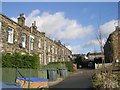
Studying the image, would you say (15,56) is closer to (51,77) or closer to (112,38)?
(51,77)

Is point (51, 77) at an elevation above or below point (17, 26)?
below

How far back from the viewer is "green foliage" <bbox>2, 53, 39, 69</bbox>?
24828 mm

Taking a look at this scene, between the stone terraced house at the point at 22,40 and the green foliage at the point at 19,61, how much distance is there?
2.22 m

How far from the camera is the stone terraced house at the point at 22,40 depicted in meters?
28.3

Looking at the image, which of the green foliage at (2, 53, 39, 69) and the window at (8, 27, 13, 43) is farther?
the window at (8, 27, 13, 43)

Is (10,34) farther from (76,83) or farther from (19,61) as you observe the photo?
(76,83)

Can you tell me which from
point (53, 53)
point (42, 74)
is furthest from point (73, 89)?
point (53, 53)

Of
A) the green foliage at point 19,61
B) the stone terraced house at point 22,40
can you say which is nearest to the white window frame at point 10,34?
the stone terraced house at point 22,40

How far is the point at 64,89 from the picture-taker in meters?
21.5

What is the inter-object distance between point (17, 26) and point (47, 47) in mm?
16103

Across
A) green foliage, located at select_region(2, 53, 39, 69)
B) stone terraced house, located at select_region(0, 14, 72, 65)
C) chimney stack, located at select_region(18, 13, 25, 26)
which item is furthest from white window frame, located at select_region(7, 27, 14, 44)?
chimney stack, located at select_region(18, 13, 25, 26)

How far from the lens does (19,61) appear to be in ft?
86.0

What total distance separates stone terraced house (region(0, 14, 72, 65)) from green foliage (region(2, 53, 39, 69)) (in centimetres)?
222

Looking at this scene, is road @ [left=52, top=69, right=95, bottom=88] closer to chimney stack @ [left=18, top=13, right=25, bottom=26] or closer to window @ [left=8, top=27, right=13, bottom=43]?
window @ [left=8, top=27, right=13, bottom=43]
